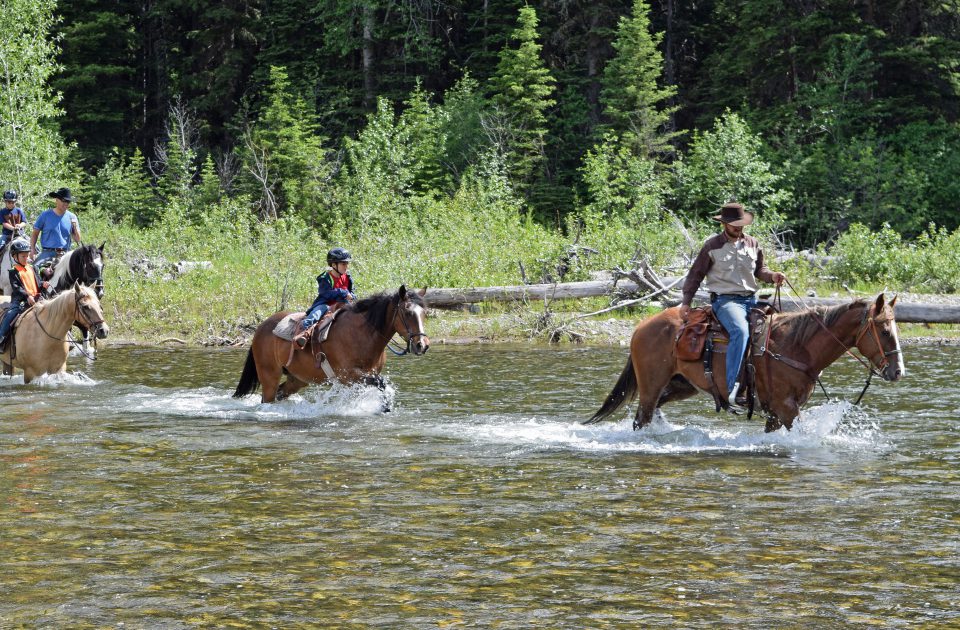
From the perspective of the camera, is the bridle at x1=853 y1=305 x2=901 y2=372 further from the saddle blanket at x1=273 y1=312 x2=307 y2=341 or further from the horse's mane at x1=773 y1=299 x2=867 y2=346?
the saddle blanket at x1=273 y1=312 x2=307 y2=341

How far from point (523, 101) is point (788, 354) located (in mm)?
32119

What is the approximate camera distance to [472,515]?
9.32m

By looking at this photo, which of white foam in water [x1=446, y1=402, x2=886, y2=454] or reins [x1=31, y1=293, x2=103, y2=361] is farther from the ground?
reins [x1=31, y1=293, x2=103, y2=361]

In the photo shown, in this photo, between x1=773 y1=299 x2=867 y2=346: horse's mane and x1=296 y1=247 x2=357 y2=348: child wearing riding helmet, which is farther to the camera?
x1=296 y1=247 x2=357 y2=348: child wearing riding helmet

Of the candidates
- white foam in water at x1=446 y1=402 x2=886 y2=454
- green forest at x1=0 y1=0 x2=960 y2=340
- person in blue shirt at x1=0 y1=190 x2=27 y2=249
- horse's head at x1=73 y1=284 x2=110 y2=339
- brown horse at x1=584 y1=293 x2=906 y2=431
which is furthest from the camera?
green forest at x1=0 y1=0 x2=960 y2=340

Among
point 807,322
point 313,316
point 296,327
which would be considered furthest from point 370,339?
point 807,322

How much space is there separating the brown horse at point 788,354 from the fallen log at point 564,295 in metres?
10.7

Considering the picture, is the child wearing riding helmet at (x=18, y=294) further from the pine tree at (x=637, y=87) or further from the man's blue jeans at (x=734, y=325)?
the pine tree at (x=637, y=87)

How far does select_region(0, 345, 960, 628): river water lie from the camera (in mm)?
7000

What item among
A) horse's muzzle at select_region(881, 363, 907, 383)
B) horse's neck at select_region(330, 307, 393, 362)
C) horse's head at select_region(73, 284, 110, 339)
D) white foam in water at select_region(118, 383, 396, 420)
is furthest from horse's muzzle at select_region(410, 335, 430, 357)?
horse's head at select_region(73, 284, 110, 339)

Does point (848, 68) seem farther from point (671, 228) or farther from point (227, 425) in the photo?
point (227, 425)

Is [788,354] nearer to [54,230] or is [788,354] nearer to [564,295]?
[564,295]

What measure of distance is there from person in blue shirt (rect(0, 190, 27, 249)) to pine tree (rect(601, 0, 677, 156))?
23619mm

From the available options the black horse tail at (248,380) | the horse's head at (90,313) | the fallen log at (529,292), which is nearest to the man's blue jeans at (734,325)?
the black horse tail at (248,380)
